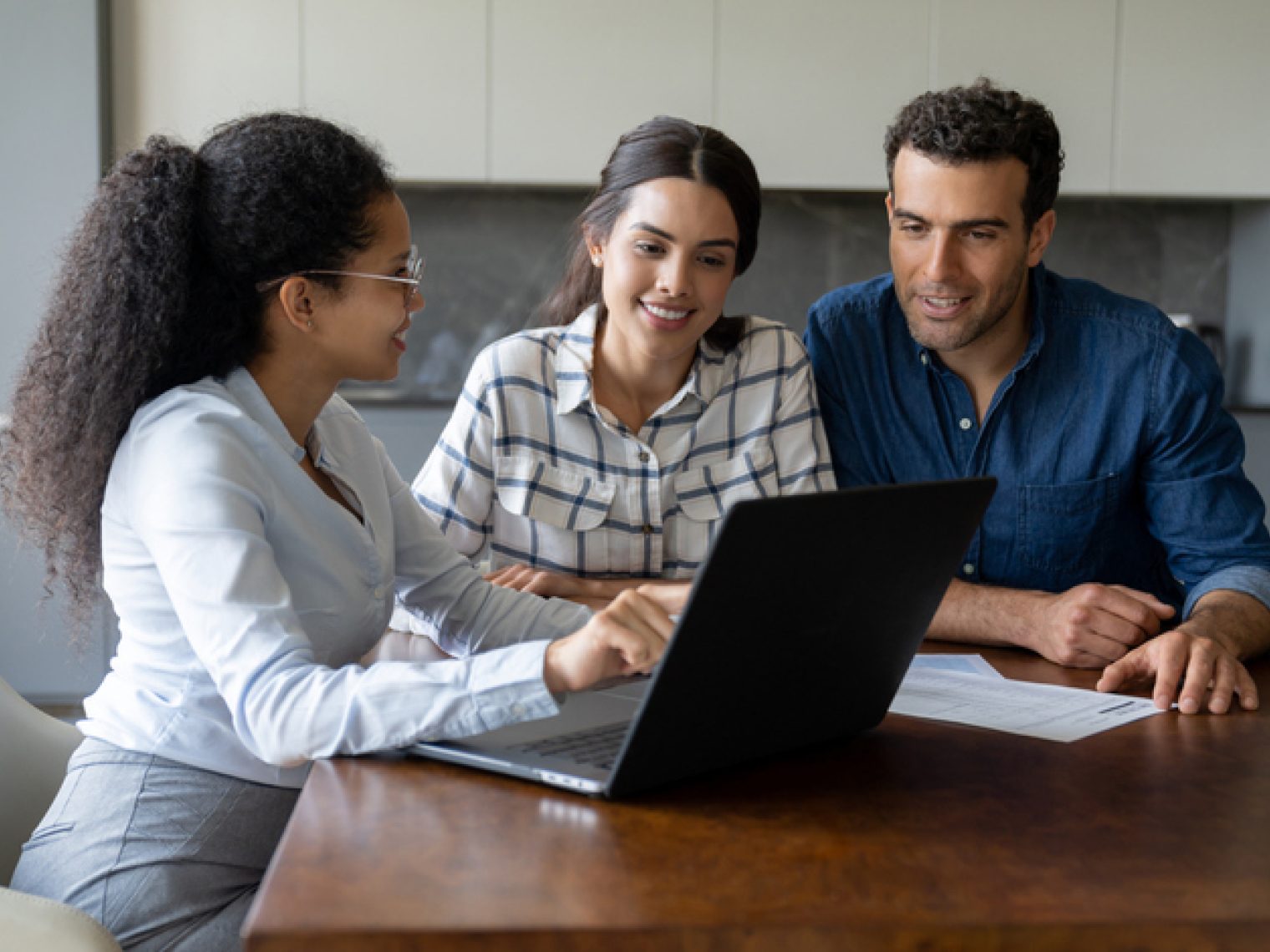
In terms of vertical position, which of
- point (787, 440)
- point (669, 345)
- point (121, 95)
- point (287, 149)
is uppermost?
point (121, 95)

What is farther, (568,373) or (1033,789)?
(568,373)

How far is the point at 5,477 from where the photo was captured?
1392 millimetres

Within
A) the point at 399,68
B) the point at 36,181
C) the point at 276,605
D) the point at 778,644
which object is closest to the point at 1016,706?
the point at 778,644

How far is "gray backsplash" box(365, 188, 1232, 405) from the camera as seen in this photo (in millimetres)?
4156

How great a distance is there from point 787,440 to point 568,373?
0.33 m

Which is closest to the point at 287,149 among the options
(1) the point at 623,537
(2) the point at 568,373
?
(2) the point at 568,373

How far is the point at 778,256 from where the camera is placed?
4211 mm

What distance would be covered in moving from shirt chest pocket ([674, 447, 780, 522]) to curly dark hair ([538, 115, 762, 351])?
0.18 meters

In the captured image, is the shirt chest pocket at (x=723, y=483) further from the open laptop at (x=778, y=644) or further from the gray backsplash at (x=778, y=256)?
the gray backsplash at (x=778, y=256)

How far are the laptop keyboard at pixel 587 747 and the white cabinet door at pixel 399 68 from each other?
2876 millimetres

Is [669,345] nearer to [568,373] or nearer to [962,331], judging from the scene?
[568,373]

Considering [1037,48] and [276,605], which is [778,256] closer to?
[1037,48]

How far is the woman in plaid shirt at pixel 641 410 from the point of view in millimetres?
1848

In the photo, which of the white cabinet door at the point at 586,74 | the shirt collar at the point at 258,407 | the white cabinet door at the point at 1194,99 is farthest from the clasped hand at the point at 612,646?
the white cabinet door at the point at 1194,99
